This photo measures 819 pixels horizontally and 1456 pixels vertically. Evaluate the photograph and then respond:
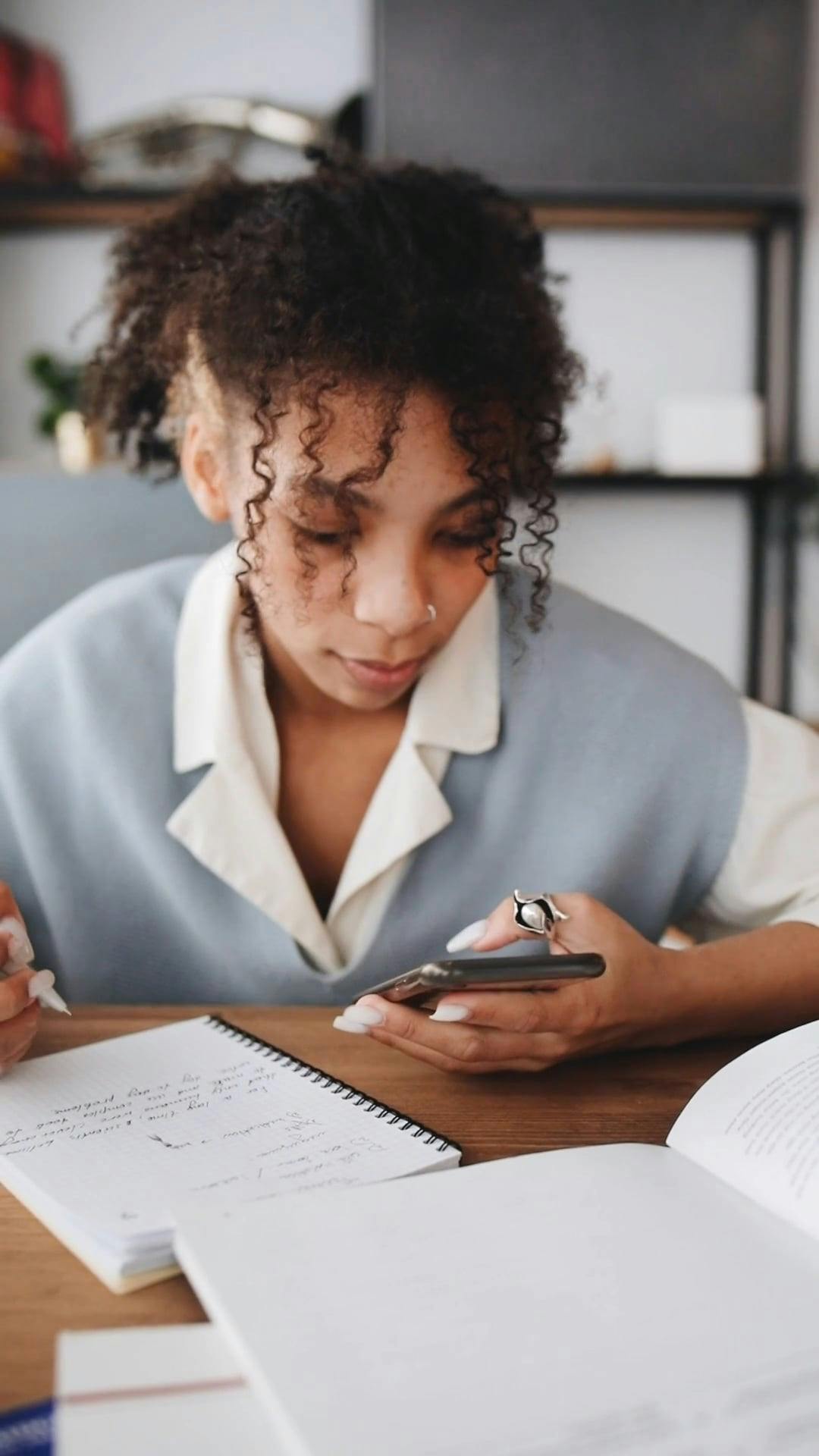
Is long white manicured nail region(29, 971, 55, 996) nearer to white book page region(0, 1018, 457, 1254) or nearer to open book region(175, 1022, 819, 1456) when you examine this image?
white book page region(0, 1018, 457, 1254)

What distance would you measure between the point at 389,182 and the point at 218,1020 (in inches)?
25.0

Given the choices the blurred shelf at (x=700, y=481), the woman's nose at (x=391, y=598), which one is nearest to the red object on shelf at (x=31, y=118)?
the blurred shelf at (x=700, y=481)

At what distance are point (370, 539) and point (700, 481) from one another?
1.87 m

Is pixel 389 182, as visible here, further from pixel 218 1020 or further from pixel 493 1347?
pixel 493 1347

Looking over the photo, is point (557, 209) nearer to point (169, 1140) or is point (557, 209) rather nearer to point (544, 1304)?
point (169, 1140)

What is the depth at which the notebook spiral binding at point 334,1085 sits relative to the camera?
64cm

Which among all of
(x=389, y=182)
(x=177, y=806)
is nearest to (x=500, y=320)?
(x=389, y=182)

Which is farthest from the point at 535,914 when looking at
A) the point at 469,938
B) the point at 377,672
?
the point at 377,672

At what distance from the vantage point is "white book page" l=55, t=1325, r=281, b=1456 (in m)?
0.40

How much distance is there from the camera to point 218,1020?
2.68ft

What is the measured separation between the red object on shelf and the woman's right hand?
2.21 meters

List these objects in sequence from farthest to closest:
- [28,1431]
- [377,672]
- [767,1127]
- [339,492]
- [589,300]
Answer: [589,300]
[377,672]
[339,492]
[767,1127]
[28,1431]

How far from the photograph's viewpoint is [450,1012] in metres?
0.69

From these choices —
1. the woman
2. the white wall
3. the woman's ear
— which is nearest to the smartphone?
the woman
